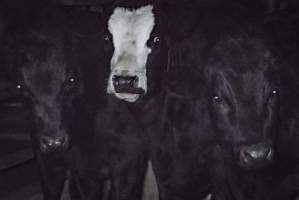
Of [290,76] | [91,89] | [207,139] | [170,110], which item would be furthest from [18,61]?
[290,76]

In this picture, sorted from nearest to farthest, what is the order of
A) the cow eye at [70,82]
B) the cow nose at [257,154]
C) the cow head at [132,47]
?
the cow nose at [257,154], the cow head at [132,47], the cow eye at [70,82]

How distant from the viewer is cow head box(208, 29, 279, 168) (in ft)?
4.52

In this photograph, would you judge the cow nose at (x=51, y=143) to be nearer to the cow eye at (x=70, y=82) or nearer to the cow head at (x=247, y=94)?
the cow eye at (x=70, y=82)

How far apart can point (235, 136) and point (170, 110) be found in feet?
1.18

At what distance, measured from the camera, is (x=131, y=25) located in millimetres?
1552

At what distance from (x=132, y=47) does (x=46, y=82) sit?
29 centimetres

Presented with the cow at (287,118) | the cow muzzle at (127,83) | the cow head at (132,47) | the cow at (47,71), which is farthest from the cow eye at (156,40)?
the cow at (287,118)

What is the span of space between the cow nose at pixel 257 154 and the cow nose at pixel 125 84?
38 cm

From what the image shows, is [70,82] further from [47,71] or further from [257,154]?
[257,154]

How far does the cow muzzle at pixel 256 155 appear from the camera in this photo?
1352 mm

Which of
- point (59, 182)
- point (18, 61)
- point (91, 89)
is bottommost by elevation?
point (59, 182)

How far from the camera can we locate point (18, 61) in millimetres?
1531

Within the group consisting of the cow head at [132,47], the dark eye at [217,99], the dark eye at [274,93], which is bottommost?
the dark eye at [217,99]

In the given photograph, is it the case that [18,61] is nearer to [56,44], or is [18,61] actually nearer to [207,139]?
[56,44]
